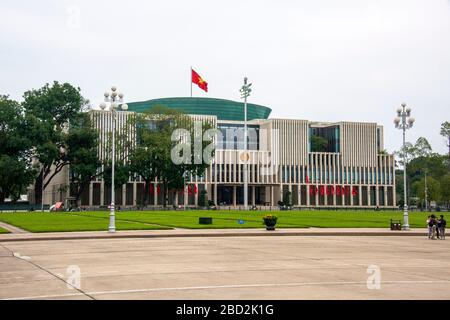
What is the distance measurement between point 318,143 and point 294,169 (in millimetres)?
12131

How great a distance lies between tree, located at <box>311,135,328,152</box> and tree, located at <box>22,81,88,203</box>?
236 feet

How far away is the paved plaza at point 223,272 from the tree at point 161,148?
257ft

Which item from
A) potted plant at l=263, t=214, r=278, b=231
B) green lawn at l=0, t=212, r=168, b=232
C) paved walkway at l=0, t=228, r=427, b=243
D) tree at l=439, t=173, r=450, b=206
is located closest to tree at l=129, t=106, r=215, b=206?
tree at l=439, t=173, r=450, b=206

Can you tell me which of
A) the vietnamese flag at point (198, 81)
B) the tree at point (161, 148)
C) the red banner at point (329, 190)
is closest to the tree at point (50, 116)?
the tree at point (161, 148)

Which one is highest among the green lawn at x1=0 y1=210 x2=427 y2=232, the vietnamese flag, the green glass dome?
the green glass dome

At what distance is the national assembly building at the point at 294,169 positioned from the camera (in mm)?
143250

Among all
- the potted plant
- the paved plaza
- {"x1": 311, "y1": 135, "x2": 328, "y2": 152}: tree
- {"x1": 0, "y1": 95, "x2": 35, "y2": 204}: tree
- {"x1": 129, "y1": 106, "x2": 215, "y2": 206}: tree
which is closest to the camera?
the paved plaza

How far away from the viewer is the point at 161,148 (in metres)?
102

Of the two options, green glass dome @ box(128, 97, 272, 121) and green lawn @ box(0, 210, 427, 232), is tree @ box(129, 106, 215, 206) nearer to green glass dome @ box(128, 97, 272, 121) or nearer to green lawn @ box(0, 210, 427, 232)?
green lawn @ box(0, 210, 427, 232)

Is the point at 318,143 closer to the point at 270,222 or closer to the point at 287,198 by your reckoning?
the point at 287,198

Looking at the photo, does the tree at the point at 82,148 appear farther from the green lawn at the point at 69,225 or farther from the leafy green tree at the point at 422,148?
the leafy green tree at the point at 422,148

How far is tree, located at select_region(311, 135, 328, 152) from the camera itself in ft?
515

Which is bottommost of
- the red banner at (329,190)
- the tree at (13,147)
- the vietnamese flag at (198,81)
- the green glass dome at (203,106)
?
the red banner at (329,190)
